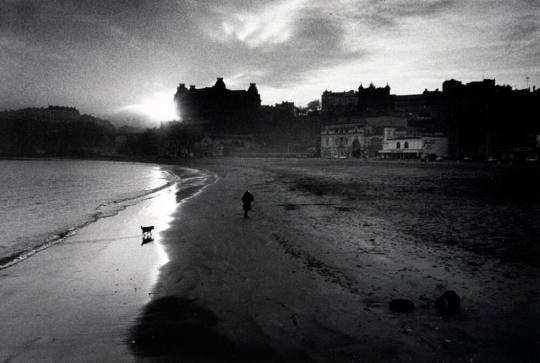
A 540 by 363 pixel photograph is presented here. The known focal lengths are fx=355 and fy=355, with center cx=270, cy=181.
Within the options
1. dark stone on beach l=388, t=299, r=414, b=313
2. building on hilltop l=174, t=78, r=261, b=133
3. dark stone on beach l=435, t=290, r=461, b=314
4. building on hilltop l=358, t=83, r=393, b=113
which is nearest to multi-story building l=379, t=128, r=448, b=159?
building on hilltop l=358, t=83, r=393, b=113

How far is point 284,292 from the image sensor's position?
9.05m

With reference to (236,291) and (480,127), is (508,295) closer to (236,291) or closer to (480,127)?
(236,291)

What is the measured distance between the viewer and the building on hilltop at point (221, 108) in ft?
469

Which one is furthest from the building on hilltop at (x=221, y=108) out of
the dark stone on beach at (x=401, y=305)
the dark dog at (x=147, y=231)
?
the dark stone on beach at (x=401, y=305)

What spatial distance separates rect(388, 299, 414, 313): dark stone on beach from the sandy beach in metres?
0.13

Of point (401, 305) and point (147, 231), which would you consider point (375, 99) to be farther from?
point (401, 305)

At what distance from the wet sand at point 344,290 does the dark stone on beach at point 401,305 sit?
16cm

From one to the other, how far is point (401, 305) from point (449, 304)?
101 centimetres

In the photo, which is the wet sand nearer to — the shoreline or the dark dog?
the shoreline

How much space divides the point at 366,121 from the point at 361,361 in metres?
110

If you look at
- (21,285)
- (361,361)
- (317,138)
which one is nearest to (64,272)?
(21,285)

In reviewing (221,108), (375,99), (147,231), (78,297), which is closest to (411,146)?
(375,99)

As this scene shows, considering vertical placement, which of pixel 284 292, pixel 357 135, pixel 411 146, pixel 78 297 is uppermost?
pixel 357 135

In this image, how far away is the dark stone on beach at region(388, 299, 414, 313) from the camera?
7.71 meters
